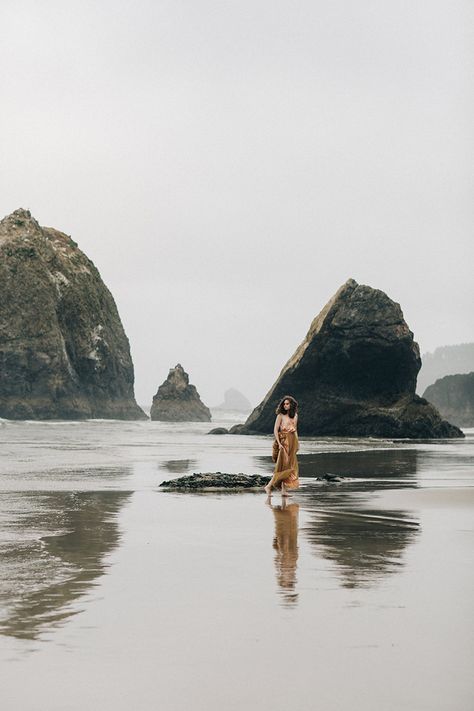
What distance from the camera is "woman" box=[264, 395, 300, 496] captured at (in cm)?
1878

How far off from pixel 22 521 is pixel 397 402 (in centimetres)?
5312

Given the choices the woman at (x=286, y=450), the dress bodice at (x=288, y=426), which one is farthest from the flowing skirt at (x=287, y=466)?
the dress bodice at (x=288, y=426)

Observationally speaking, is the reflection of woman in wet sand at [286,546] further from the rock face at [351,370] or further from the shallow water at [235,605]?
the rock face at [351,370]

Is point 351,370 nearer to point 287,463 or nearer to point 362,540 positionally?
point 287,463

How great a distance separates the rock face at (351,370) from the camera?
64250mm

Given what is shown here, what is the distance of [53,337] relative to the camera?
Result: 145 m

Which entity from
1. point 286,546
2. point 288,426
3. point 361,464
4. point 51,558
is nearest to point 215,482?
point 288,426

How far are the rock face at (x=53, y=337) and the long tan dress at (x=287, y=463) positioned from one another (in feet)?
394

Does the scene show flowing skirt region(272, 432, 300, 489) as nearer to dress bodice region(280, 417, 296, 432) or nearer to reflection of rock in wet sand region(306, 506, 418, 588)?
dress bodice region(280, 417, 296, 432)

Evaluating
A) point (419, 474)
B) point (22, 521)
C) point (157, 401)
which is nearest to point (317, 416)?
→ point (419, 474)

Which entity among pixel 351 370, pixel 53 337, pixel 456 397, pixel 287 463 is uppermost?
pixel 53 337

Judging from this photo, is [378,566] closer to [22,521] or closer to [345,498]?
[22,521]

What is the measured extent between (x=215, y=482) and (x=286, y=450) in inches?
66.2

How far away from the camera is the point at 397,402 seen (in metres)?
64.8
